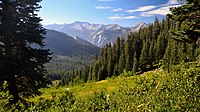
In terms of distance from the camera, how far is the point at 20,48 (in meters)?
21.6

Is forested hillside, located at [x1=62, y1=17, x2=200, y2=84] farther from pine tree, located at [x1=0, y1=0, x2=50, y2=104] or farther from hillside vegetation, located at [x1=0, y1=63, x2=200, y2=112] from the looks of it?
hillside vegetation, located at [x1=0, y1=63, x2=200, y2=112]

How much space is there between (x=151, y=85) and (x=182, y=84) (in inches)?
40.1

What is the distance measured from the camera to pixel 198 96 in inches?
309

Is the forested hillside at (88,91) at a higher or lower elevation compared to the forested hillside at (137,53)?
higher

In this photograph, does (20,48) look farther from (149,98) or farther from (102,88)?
(149,98)

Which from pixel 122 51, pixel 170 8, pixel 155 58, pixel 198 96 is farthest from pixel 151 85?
pixel 122 51

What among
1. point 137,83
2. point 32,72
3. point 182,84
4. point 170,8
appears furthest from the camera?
point 32,72

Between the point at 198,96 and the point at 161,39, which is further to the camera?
the point at 161,39

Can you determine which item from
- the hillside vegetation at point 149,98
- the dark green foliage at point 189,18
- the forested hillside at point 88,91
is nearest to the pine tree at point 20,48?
the forested hillside at point 88,91

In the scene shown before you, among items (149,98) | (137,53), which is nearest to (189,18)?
(149,98)

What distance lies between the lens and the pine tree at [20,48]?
67.3 feet

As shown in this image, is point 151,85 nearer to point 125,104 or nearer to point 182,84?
point 182,84

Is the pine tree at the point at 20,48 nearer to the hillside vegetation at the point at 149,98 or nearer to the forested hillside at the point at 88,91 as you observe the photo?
the forested hillside at the point at 88,91

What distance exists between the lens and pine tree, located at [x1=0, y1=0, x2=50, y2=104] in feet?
67.3
